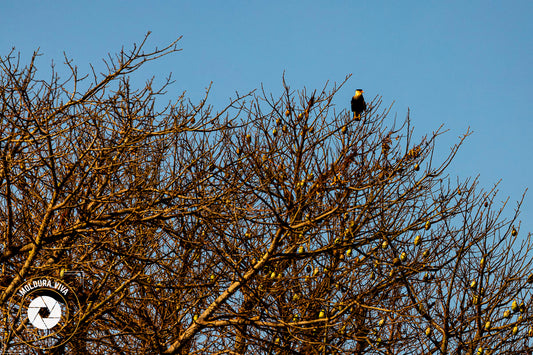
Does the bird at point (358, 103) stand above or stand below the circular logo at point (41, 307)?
above

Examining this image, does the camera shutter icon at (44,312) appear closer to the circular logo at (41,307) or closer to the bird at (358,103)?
the circular logo at (41,307)

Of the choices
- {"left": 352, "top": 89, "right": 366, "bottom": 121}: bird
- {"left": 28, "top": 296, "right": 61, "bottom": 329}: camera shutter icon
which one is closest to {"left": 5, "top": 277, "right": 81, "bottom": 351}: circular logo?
{"left": 28, "top": 296, "right": 61, "bottom": 329}: camera shutter icon

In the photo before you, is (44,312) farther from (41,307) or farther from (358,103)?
(358,103)

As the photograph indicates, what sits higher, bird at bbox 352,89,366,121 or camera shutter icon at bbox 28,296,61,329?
bird at bbox 352,89,366,121

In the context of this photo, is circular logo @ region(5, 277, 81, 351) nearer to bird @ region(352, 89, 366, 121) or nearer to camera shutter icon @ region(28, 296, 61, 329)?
camera shutter icon @ region(28, 296, 61, 329)

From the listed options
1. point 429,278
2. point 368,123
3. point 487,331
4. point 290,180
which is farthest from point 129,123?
point 487,331

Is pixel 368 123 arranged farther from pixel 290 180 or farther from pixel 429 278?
pixel 429 278

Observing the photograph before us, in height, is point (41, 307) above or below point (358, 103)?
below

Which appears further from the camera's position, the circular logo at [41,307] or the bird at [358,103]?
the bird at [358,103]

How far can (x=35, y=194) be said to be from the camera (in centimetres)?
680

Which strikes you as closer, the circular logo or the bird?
the circular logo

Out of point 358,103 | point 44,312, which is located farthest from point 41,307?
point 358,103

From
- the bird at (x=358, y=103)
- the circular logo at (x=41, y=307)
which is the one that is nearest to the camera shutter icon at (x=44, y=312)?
the circular logo at (x=41, y=307)

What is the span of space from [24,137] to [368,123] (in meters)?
4.72
